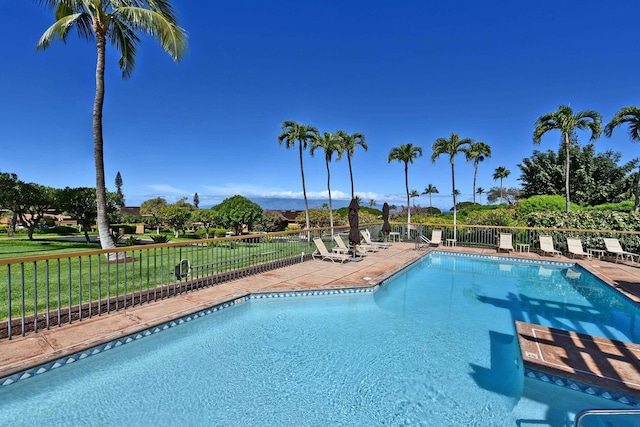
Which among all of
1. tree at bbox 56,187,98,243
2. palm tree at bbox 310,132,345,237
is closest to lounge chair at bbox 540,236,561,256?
palm tree at bbox 310,132,345,237

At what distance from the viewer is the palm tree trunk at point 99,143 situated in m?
8.23

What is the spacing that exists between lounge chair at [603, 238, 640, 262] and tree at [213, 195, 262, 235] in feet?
84.6

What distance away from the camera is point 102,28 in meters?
8.22

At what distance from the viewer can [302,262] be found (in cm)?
936

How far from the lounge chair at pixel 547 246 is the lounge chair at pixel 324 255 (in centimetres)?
807

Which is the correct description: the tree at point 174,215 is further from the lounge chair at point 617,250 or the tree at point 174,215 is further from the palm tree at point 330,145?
the lounge chair at point 617,250

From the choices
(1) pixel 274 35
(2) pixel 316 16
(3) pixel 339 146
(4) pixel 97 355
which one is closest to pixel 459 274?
(4) pixel 97 355

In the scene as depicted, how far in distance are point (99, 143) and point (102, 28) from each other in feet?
10.9

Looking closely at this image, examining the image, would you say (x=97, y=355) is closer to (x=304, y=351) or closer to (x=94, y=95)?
(x=304, y=351)

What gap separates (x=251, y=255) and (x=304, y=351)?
413 centimetres

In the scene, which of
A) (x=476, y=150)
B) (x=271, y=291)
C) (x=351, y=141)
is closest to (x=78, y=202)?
(x=351, y=141)

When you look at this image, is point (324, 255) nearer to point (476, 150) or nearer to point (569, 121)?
point (569, 121)

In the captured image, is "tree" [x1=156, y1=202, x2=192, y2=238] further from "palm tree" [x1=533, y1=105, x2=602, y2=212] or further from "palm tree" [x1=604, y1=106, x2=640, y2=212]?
"palm tree" [x1=604, y1=106, x2=640, y2=212]

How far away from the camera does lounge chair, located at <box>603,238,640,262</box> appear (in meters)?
9.67
